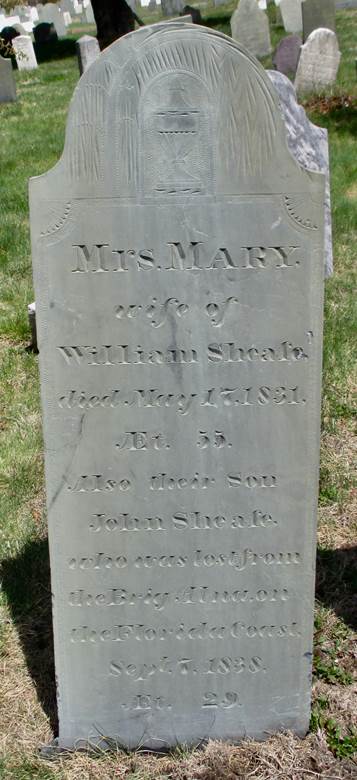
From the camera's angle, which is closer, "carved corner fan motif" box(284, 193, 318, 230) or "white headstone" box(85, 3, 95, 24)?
"carved corner fan motif" box(284, 193, 318, 230)

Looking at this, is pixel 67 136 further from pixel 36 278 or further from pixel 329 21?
pixel 329 21

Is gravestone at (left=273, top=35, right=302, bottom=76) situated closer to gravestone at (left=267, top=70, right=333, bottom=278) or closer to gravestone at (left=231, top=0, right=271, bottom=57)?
gravestone at (left=231, top=0, right=271, bottom=57)

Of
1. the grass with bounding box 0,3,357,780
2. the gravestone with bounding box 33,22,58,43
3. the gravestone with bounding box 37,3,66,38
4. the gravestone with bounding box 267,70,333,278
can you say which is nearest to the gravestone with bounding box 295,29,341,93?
the grass with bounding box 0,3,357,780

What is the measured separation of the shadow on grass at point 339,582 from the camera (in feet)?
12.1

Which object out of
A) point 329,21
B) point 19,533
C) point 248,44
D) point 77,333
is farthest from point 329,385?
point 248,44

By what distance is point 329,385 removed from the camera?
17.8 ft

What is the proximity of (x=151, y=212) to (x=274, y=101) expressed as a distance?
1.54 feet

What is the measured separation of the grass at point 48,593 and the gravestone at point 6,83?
932cm

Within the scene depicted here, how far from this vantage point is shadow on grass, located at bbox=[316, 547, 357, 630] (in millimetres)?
3680

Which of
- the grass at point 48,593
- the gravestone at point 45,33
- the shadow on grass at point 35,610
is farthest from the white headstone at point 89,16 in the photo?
the shadow on grass at point 35,610

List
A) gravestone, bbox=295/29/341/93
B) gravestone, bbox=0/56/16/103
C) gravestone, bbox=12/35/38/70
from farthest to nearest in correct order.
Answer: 1. gravestone, bbox=12/35/38/70
2. gravestone, bbox=0/56/16/103
3. gravestone, bbox=295/29/341/93

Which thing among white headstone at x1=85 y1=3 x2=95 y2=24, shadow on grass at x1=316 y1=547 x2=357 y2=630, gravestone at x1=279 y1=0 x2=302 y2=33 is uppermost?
white headstone at x1=85 y1=3 x2=95 y2=24

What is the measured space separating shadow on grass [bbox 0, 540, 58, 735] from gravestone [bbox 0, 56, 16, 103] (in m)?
13.9

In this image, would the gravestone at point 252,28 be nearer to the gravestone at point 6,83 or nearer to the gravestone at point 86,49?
the gravestone at point 86,49
